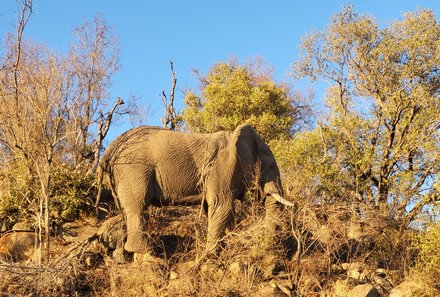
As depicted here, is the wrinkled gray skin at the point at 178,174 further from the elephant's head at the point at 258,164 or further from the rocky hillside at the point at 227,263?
the rocky hillside at the point at 227,263

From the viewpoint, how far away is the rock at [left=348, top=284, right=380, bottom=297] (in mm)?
11924

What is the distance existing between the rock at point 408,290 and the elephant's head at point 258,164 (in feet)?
9.20

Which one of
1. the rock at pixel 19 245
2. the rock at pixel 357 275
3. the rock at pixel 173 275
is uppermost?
the rock at pixel 19 245

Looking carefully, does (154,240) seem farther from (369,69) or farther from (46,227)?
(369,69)

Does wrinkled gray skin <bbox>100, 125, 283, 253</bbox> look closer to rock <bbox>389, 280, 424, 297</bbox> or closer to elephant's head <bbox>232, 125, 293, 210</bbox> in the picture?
elephant's head <bbox>232, 125, 293, 210</bbox>

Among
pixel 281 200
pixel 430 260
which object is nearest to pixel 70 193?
pixel 281 200

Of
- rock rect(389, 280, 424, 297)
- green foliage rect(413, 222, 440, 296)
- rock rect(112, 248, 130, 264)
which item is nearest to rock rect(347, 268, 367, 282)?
rock rect(389, 280, 424, 297)

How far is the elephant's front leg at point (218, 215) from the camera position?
1348 cm

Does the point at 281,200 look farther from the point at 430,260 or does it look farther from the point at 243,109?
the point at 243,109

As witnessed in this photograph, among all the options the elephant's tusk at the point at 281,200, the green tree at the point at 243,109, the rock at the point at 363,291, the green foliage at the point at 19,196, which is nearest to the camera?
the rock at the point at 363,291

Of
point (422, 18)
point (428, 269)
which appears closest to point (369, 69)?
point (422, 18)

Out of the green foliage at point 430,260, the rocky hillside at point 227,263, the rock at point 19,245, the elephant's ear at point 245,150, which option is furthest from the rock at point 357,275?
the rock at point 19,245

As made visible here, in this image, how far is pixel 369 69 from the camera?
21203 millimetres

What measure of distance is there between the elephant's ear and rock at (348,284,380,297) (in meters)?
3.32
